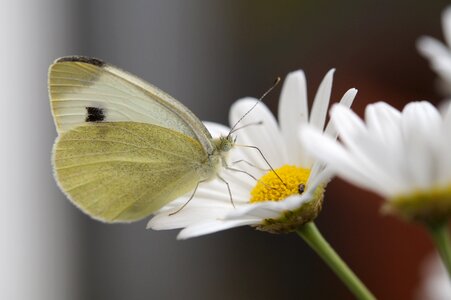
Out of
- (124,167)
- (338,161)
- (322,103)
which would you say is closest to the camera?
(338,161)

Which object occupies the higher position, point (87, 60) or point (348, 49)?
point (87, 60)

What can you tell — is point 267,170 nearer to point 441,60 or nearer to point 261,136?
point 261,136

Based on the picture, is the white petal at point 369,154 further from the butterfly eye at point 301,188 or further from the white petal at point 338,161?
the butterfly eye at point 301,188

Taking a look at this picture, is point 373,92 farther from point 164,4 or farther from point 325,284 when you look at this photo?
point 164,4

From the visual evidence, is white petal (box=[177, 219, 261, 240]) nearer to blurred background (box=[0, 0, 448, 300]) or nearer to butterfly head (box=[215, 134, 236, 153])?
butterfly head (box=[215, 134, 236, 153])

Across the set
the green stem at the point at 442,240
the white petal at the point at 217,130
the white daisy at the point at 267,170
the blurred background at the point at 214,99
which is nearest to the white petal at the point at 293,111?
the white daisy at the point at 267,170

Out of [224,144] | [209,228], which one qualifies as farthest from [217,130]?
[209,228]
